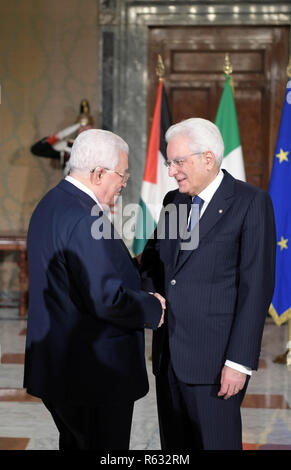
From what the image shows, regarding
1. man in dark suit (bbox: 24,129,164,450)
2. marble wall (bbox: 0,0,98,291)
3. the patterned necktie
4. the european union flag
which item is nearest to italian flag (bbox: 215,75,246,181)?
the european union flag

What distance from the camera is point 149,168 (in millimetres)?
4723

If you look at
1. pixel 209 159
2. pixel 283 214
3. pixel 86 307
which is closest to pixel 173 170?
pixel 209 159

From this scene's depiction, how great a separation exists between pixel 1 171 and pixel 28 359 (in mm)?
4722

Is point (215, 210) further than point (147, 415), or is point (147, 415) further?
→ point (147, 415)

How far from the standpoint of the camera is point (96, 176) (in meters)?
1.78

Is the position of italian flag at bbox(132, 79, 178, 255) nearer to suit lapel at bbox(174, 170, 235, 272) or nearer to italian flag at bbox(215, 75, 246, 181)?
italian flag at bbox(215, 75, 246, 181)

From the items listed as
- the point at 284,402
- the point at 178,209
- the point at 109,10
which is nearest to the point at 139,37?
the point at 109,10

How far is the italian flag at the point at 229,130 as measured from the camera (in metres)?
4.53

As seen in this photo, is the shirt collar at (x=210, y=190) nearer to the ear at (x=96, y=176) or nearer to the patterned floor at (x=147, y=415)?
the ear at (x=96, y=176)

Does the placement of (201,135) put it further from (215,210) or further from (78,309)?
(78,309)

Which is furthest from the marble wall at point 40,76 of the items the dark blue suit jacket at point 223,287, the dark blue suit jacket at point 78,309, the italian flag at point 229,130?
the dark blue suit jacket at point 78,309

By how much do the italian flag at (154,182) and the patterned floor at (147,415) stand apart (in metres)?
0.95

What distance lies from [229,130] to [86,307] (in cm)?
317
